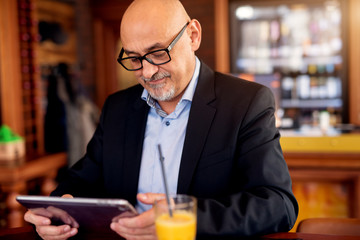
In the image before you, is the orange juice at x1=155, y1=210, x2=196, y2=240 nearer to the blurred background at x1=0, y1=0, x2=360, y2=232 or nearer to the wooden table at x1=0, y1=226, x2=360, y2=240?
the wooden table at x1=0, y1=226, x2=360, y2=240

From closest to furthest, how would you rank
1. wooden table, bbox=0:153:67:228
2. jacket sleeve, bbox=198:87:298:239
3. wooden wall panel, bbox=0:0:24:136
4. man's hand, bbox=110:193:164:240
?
man's hand, bbox=110:193:164:240, jacket sleeve, bbox=198:87:298:239, wooden table, bbox=0:153:67:228, wooden wall panel, bbox=0:0:24:136

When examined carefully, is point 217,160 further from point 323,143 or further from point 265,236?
point 323,143

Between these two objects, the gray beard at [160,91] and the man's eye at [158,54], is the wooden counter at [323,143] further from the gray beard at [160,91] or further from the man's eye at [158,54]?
the man's eye at [158,54]

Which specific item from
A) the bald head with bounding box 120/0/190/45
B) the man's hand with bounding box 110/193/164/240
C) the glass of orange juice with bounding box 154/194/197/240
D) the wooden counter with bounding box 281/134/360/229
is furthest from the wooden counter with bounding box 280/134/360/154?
the glass of orange juice with bounding box 154/194/197/240

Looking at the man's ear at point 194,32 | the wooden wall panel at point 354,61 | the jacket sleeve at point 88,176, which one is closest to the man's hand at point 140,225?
the jacket sleeve at point 88,176

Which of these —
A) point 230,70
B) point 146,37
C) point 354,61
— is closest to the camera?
point 146,37

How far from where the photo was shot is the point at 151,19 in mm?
1442

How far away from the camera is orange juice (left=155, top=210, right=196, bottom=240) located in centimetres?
91

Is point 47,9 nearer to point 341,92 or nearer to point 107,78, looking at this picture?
point 107,78

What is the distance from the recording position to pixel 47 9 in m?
4.09

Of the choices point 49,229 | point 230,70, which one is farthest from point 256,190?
point 230,70

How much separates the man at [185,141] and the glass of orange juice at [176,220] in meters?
0.18

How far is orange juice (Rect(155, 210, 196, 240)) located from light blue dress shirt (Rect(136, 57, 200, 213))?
61 cm

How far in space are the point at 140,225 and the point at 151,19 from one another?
782 millimetres
